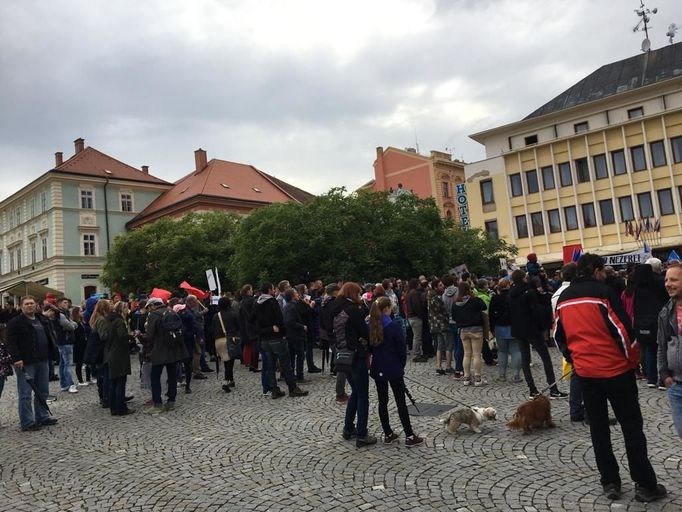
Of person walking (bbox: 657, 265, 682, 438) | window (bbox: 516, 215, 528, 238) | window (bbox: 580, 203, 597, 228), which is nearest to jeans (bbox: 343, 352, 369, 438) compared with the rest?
person walking (bbox: 657, 265, 682, 438)

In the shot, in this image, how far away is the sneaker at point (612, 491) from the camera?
4652 millimetres

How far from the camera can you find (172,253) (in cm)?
3994

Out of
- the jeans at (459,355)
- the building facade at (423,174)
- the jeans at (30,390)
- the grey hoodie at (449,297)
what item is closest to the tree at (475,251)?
the grey hoodie at (449,297)

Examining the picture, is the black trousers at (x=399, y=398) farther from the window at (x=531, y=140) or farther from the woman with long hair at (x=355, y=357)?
the window at (x=531, y=140)

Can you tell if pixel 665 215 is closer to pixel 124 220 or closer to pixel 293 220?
pixel 293 220

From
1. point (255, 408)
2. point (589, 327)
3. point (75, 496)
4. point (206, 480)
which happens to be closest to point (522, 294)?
point (589, 327)

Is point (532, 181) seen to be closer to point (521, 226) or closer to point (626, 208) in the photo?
point (521, 226)

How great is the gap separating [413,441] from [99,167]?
198 ft

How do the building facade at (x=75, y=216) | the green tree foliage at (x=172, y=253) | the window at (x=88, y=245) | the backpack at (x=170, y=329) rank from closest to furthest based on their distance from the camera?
the backpack at (x=170, y=329)
the green tree foliage at (x=172, y=253)
the building facade at (x=75, y=216)
the window at (x=88, y=245)

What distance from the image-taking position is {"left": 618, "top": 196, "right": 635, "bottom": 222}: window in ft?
128

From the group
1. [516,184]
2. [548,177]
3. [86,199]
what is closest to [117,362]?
[548,177]

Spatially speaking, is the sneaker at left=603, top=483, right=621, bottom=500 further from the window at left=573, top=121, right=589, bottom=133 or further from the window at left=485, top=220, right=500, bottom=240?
the window at left=485, top=220, right=500, bottom=240

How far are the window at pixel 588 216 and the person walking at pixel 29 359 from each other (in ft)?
128

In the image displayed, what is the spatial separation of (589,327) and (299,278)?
19.6 meters
